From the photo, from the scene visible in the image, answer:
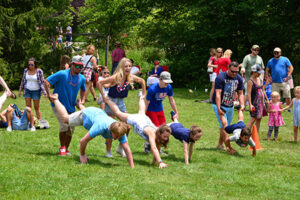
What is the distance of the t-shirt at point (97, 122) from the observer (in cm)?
759

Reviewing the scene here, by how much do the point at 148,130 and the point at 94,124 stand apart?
3.44 feet

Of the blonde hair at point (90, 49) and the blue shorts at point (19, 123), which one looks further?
the blonde hair at point (90, 49)

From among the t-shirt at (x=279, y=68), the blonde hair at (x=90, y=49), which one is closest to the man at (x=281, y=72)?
the t-shirt at (x=279, y=68)

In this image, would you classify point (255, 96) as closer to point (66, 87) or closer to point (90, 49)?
point (66, 87)

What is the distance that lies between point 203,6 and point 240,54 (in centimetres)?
360

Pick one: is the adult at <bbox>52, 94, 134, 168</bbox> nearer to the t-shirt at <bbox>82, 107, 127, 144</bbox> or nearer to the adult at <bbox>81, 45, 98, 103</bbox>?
the t-shirt at <bbox>82, 107, 127, 144</bbox>

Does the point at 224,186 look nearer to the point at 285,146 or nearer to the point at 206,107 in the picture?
the point at 285,146

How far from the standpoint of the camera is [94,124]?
303 inches

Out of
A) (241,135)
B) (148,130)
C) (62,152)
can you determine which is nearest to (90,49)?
(62,152)

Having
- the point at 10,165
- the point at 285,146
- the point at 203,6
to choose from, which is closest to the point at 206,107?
the point at 285,146

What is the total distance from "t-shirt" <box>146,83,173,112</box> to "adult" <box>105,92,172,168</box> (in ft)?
1.55

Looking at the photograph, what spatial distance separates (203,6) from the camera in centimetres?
2447

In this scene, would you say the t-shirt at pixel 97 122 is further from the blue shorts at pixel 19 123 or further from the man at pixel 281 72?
the man at pixel 281 72

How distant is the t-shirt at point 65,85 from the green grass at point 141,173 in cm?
109
